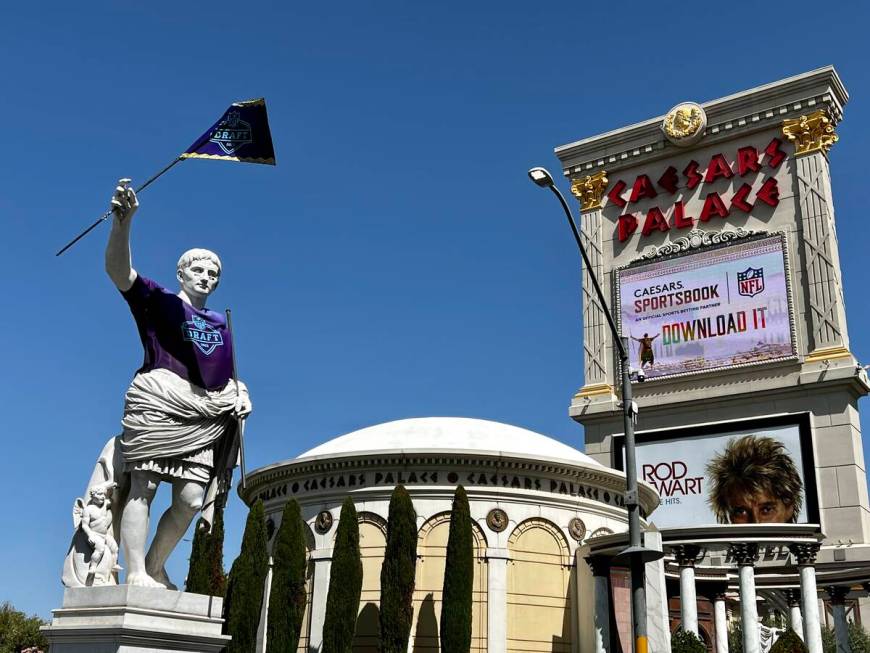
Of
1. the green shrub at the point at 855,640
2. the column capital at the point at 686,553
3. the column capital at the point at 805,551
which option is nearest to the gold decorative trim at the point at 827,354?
the green shrub at the point at 855,640

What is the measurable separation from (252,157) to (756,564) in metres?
32.8

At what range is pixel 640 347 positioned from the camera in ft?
154

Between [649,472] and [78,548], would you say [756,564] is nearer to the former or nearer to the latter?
[649,472]

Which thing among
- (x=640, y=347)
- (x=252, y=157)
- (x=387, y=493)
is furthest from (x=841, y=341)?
(x=252, y=157)

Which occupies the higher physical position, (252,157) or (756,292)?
(756,292)

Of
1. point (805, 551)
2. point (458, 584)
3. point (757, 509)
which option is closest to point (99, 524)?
point (458, 584)

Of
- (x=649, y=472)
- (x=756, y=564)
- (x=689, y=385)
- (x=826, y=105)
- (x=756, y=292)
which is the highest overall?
(x=826, y=105)

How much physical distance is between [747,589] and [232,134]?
22824mm

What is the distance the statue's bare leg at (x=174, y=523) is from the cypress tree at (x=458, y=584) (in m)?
17.0

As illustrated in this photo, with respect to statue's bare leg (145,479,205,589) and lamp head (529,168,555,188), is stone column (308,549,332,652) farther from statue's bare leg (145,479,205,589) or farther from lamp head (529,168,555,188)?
statue's bare leg (145,479,205,589)

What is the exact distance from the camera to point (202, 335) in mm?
9633

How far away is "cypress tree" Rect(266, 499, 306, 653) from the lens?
87.0 ft

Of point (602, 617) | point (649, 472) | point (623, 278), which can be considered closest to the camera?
point (602, 617)

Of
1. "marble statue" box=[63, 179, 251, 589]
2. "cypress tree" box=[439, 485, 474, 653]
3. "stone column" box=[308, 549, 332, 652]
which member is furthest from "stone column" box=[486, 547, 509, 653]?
"marble statue" box=[63, 179, 251, 589]
